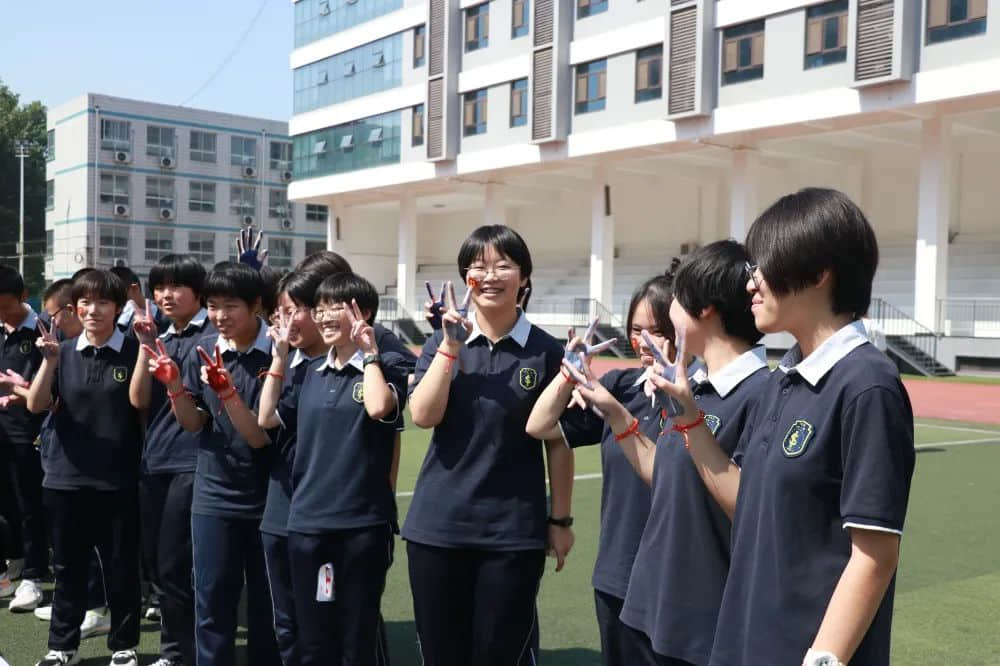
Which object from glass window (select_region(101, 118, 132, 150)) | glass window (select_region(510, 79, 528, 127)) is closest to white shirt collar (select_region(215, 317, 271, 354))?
glass window (select_region(510, 79, 528, 127))

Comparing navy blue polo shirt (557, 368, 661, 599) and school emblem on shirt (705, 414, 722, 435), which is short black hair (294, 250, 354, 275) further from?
school emblem on shirt (705, 414, 722, 435)

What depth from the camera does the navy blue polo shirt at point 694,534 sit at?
7.91ft

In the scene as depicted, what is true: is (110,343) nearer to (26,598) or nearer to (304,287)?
(304,287)

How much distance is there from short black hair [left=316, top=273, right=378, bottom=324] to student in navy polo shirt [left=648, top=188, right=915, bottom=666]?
75.3 inches

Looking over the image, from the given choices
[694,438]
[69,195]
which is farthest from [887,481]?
[69,195]

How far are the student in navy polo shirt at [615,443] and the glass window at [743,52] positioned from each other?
21655mm

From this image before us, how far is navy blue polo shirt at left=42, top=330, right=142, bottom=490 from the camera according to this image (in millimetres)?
4480

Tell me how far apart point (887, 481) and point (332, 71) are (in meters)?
37.6

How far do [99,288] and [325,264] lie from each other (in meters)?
1.28

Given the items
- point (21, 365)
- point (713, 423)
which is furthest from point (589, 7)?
point (713, 423)

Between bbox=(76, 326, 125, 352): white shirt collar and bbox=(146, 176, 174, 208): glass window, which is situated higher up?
bbox=(146, 176, 174, 208): glass window

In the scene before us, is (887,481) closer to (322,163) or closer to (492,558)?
(492,558)

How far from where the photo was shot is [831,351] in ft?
6.33

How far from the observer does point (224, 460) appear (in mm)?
3941
